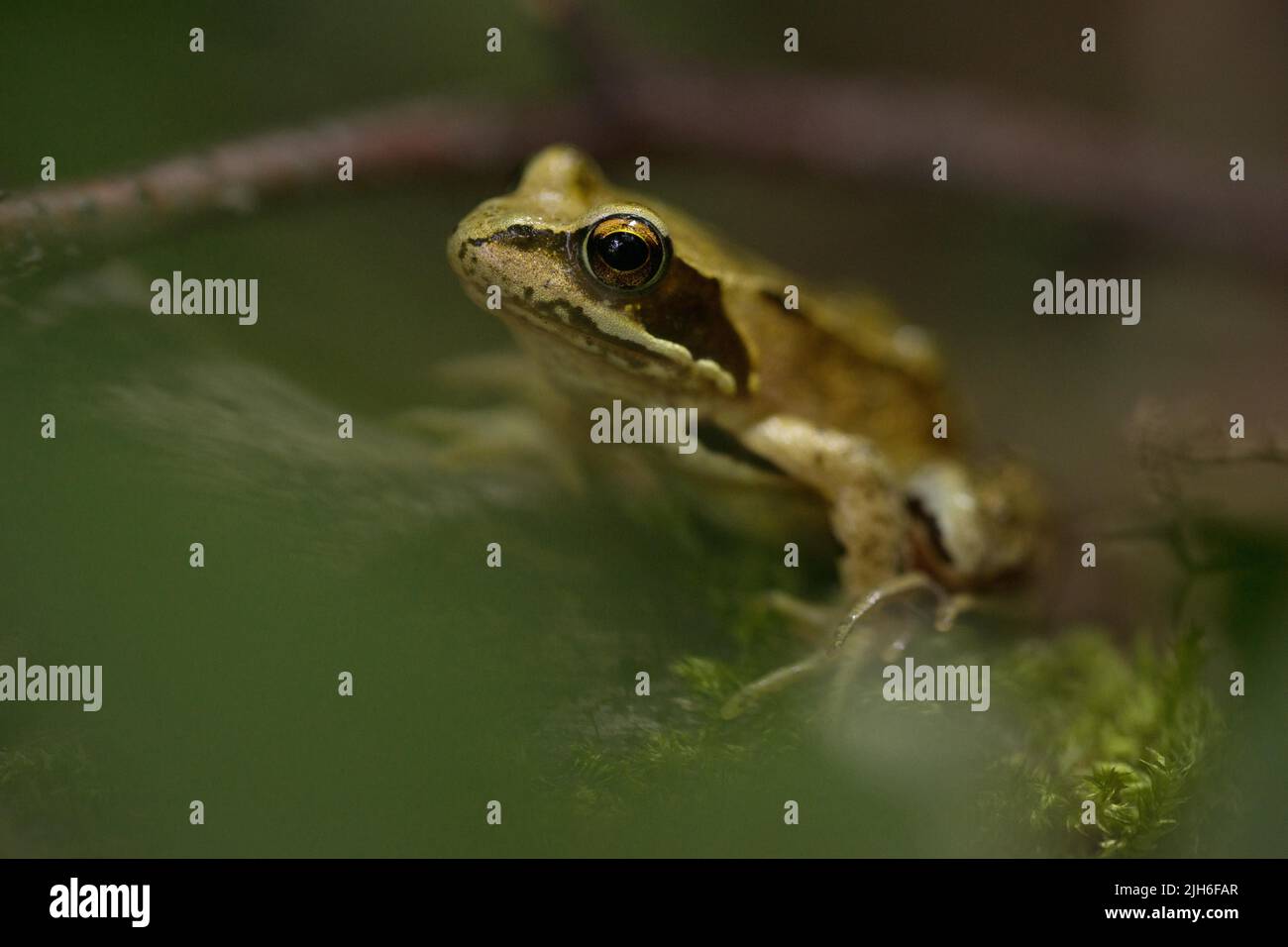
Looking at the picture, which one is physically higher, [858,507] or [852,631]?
[858,507]

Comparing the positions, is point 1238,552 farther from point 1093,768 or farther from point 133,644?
point 133,644

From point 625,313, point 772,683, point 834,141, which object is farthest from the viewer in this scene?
point 834,141

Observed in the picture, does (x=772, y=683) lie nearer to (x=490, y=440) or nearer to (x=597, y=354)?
(x=597, y=354)

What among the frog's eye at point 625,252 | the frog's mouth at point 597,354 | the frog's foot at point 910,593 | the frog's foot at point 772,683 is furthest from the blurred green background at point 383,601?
the frog's eye at point 625,252

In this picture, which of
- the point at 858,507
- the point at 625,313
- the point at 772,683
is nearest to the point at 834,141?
the point at 625,313

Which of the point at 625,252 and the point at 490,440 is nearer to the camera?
the point at 625,252

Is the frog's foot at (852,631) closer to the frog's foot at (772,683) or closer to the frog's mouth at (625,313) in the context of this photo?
the frog's foot at (772,683)
